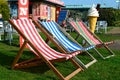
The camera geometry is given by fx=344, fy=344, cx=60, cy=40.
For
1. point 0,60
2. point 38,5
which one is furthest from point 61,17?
point 0,60

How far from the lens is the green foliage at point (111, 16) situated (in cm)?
3528

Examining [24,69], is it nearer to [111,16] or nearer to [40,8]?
[40,8]

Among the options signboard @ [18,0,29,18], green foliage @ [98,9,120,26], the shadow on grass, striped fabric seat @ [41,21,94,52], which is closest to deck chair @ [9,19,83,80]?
the shadow on grass

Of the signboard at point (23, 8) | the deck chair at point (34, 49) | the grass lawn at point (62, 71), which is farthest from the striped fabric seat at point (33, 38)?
the signboard at point (23, 8)

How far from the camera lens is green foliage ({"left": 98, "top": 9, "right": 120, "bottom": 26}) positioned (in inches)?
1389

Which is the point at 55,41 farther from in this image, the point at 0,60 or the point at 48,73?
the point at 0,60

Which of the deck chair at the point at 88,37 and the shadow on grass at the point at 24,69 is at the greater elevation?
the deck chair at the point at 88,37

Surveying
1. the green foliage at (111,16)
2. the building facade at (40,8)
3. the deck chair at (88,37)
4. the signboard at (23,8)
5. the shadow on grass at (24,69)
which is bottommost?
the green foliage at (111,16)

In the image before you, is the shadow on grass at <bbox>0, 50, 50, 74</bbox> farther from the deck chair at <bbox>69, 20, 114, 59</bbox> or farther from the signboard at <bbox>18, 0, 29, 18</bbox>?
the signboard at <bbox>18, 0, 29, 18</bbox>

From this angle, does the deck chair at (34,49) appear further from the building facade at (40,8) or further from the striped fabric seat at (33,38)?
the building facade at (40,8)

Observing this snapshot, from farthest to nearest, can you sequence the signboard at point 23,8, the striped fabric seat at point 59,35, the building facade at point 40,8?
the building facade at point 40,8
the signboard at point 23,8
the striped fabric seat at point 59,35

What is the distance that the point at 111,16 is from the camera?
118ft

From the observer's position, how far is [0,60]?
7.78 m

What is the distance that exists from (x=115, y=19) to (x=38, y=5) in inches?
419
